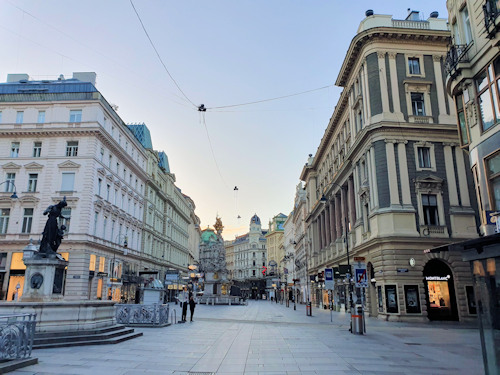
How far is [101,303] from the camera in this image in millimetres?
16594

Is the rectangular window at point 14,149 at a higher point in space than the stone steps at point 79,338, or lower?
higher

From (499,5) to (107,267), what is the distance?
4444cm

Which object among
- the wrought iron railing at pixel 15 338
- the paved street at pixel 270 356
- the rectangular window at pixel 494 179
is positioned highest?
the rectangular window at pixel 494 179

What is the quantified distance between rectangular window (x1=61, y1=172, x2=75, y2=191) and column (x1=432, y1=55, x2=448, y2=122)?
36278 millimetres

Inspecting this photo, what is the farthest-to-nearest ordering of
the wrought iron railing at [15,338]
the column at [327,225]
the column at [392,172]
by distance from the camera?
the column at [327,225] < the column at [392,172] < the wrought iron railing at [15,338]

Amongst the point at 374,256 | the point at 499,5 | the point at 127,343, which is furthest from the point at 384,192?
the point at 127,343

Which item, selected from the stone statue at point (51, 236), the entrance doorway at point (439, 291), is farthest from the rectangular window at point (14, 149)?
the entrance doorway at point (439, 291)

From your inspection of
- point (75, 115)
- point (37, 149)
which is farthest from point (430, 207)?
point (37, 149)

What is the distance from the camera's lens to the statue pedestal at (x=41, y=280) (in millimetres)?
15453

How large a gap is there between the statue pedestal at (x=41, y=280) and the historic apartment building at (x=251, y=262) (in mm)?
133325

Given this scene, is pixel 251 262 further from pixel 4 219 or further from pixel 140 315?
pixel 140 315

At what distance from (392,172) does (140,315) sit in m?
21.1

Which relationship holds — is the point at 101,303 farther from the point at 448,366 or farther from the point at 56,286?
the point at 448,366

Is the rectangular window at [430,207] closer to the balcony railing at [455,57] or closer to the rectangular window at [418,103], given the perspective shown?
the rectangular window at [418,103]
